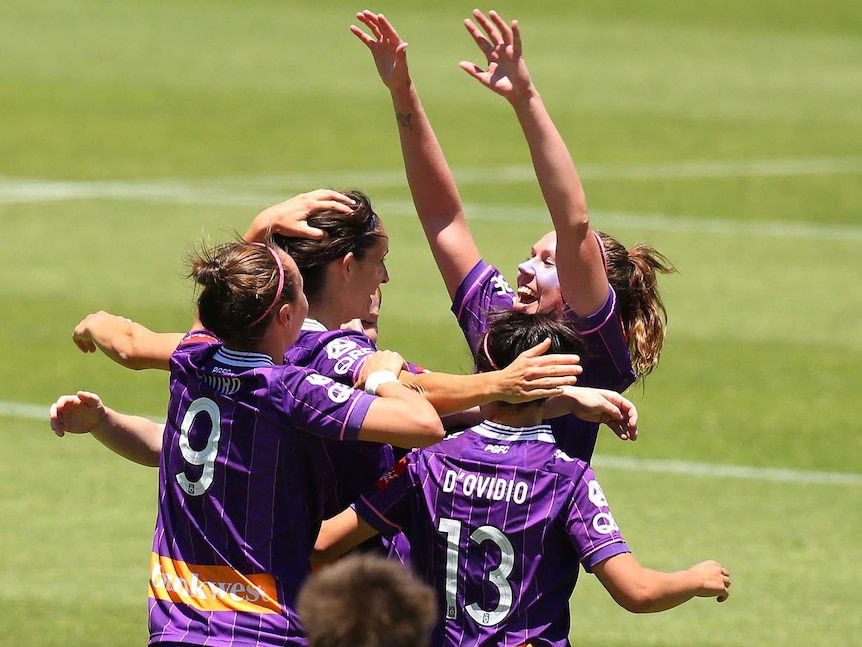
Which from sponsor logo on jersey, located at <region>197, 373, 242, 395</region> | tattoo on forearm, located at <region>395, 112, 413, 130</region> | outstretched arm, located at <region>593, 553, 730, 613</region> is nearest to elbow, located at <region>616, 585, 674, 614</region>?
outstretched arm, located at <region>593, 553, 730, 613</region>

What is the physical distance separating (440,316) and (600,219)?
410 centimetres

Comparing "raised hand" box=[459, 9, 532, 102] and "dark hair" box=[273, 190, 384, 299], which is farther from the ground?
"raised hand" box=[459, 9, 532, 102]

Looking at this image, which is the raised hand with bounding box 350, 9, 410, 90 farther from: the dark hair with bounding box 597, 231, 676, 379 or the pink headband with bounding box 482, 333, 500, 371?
the pink headband with bounding box 482, 333, 500, 371

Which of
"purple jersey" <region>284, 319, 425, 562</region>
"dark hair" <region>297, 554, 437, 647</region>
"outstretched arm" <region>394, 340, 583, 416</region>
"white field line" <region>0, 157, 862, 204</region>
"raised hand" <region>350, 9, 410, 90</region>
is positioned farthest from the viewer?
"white field line" <region>0, 157, 862, 204</region>

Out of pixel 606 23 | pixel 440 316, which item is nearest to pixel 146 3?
pixel 606 23

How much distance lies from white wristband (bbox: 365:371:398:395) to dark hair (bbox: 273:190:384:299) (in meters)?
0.53

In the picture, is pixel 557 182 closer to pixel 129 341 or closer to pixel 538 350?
pixel 538 350

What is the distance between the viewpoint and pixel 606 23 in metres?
29.9

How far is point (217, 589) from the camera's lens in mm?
4414

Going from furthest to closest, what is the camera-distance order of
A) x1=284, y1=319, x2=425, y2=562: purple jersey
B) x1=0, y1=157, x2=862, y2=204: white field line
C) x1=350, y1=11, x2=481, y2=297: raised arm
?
x1=0, y1=157, x2=862, y2=204: white field line, x1=350, y1=11, x2=481, y2=297: raised arm, x1=284, y1=319, x2=425, y2=562: purple jersey

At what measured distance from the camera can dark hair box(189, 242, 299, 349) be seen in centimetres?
446

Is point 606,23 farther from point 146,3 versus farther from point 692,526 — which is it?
point 692,526

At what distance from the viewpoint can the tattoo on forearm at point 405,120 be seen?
5311 millimetres

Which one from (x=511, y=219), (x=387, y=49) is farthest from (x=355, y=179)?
(x=387, y=49)
